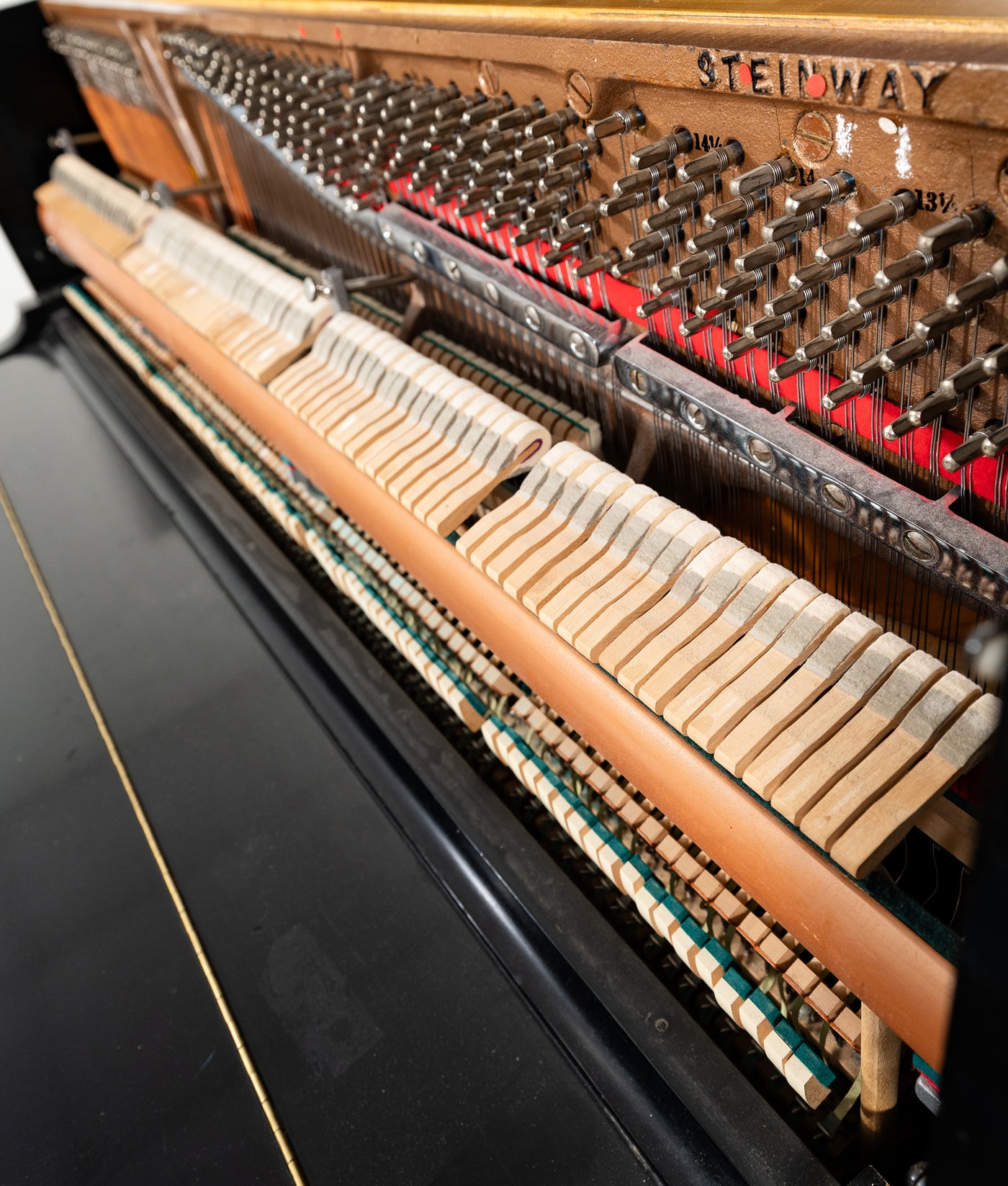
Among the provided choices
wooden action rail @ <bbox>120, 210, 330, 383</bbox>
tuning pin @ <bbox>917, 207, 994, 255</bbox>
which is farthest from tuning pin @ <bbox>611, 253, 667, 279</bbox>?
wooden action rail @ <bbox>120, 210, 330, 383</bbox>

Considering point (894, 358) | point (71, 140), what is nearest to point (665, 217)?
point (894, 358)

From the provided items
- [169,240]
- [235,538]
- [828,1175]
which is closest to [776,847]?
[828,1175]

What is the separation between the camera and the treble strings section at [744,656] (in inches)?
48.5

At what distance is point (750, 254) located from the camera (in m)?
1.39

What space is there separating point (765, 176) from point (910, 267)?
0.88 feet

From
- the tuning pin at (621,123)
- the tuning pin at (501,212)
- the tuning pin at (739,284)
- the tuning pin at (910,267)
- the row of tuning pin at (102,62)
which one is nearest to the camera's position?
the tuning pin at (910,267)

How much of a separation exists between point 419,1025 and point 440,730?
2.32 ft

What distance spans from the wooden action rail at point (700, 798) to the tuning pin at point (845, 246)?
711 millimetres

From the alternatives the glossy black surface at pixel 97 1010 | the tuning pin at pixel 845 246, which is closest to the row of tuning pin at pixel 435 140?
the tuning pin at pixel 845 246

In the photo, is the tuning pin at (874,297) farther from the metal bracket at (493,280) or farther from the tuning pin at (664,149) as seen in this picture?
the metal bracket at (493,280)

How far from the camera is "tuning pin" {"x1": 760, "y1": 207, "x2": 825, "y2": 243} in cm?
131

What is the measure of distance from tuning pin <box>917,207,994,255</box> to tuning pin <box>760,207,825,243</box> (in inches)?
7.8

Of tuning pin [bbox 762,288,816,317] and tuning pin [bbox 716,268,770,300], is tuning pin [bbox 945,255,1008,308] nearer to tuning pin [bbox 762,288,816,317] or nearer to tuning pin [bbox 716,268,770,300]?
tuning pin [bbox 762,288,816,317]

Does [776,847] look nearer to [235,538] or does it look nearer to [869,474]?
[869,474]
